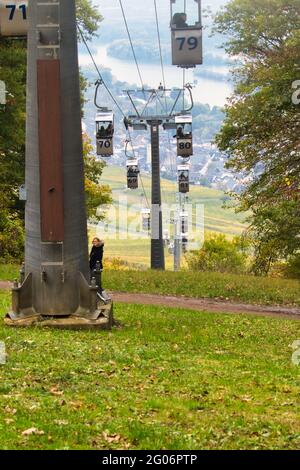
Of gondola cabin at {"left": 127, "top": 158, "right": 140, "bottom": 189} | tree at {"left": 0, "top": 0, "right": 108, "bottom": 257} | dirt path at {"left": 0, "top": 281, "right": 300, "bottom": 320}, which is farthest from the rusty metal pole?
gondola cabin at {"left": 127, "top": 158, "right": 140, "bottom": 189}

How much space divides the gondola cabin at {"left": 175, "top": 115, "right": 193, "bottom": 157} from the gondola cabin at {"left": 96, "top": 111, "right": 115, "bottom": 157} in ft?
13.9

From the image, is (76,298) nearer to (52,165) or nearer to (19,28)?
(52,165)

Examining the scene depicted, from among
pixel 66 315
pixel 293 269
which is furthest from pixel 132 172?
pixel 66 315

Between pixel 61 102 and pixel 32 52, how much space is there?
1289 millimetres

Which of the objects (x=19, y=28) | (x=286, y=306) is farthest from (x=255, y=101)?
(x=19, y=28)

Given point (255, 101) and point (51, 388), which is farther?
point (255, 101)

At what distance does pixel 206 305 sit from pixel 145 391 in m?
16.2

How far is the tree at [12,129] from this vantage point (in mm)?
39125

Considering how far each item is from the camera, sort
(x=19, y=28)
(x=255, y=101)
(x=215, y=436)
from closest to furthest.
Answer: (x=215, y=436)
(x=19, y=28)
(x=255, y=101)

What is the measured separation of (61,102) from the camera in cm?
1788

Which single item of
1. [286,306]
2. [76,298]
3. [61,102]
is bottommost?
[286,306]

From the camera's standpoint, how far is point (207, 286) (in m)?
32.0

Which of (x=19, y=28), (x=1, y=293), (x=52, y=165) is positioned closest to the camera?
(x=52, y=165)

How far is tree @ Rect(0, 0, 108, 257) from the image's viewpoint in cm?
3912
